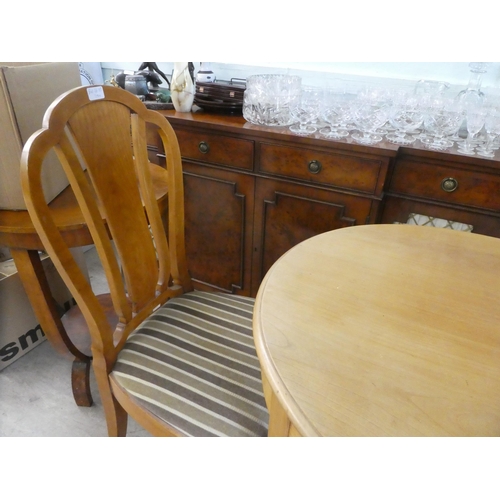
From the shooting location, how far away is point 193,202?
1586 millimetres

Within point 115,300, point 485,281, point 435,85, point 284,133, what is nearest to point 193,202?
point 284,133

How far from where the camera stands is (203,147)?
143 cm

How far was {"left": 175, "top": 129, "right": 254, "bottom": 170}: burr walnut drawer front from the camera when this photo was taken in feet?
4.48

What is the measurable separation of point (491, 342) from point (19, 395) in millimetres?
1509

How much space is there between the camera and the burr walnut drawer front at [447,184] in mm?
1116

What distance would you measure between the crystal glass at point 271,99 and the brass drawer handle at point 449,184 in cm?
58

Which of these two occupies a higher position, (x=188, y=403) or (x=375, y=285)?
(x=375, y=285)

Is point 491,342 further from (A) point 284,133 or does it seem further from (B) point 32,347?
(B) point 32,347

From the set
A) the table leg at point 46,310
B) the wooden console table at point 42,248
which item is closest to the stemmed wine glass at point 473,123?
the wooden console table at point 42,248

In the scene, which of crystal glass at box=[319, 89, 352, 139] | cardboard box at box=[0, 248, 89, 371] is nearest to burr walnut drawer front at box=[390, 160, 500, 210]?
crystal glass at box=[319, 89, 352, 139]

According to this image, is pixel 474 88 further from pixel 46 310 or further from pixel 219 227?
pixel 46 310

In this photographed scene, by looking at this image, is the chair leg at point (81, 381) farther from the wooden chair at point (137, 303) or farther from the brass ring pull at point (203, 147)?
the brass ring pull at point (203, 147)

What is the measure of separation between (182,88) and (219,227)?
0.58 m
